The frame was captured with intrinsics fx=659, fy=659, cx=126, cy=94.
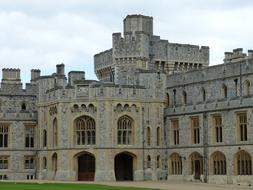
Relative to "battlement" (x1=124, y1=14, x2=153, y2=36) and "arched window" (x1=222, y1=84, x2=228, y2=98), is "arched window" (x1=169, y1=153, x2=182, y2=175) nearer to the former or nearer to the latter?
"arched window" (x1=222, y1=84, x2=228, y2=98)

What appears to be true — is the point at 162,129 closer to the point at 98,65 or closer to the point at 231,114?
the point at 231,114

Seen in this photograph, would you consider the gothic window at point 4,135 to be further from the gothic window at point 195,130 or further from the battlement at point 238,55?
the battlement at point 238,55

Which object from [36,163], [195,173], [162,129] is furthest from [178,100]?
[36,163]

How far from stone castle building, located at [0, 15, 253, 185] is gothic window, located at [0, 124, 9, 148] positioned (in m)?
0.04

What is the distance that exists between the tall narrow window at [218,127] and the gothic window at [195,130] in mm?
2183

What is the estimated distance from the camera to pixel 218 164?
51219 millimetres

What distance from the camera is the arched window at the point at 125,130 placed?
54281 mm

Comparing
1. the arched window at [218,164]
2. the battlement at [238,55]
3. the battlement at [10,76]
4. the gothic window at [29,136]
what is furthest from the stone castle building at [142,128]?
the battlement at [10,76]

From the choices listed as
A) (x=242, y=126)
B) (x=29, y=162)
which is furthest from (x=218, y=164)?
(x=29, y=162)

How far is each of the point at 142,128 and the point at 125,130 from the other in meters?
1.45

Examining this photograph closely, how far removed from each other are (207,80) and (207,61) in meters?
14.8

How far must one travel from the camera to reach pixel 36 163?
201 feet

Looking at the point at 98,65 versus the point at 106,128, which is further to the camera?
the point at 98,65

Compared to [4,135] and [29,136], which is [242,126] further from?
[4,135]
